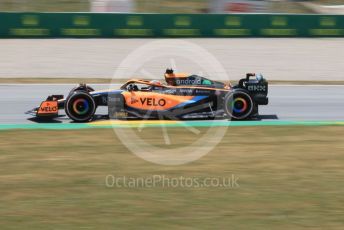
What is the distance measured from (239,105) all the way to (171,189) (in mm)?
5347

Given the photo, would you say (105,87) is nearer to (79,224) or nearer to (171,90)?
(171,90)

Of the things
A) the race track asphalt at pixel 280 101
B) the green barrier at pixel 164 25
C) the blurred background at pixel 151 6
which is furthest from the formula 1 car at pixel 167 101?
the blurred background at pixel 151 6

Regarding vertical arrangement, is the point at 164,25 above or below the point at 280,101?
above

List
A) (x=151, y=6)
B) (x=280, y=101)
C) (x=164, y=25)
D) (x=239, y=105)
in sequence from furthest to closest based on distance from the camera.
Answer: (x=151, y=6) < (x=164, y=25) < (x=280, y=101) < (x=239, y=105)

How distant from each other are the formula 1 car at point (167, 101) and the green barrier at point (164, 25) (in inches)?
536

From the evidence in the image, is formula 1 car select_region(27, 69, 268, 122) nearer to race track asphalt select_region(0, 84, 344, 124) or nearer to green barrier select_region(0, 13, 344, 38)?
race track asphalt select_region(0, 84, 344, 124)

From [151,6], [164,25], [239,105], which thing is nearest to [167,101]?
[239,105]

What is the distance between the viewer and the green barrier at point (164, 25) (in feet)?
87.7

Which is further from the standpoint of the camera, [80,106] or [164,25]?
[164,25]

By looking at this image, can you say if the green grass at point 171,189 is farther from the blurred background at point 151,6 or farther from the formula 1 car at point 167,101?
the blurred background at point 151,6

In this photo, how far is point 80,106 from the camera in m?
13.5

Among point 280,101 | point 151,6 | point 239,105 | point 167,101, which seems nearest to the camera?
point 167,101

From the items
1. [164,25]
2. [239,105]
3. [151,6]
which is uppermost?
[151,6]

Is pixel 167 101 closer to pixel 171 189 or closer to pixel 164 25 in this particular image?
pixel 171 189
